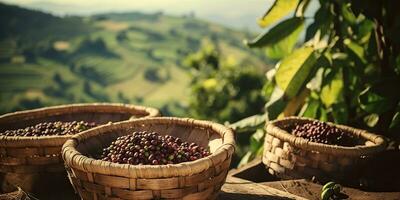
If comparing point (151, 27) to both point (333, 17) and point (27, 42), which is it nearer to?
point (27, 42)

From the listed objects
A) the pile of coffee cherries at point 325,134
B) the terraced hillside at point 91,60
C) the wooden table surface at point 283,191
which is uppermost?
the pile of coffee cherries at point 325,134

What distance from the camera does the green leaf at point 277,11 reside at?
343 cm

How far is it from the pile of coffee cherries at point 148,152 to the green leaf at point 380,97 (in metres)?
1.49

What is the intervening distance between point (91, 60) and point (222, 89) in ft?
254

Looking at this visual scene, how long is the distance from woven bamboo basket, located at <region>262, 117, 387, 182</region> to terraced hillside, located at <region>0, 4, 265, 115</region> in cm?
6122

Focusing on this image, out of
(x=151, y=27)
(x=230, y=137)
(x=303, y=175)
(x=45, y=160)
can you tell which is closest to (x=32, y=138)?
(x=45, y=160)

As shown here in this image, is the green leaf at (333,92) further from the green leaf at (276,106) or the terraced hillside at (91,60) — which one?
the terraced hillside at (91,60)

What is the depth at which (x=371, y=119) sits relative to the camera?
3492 mm

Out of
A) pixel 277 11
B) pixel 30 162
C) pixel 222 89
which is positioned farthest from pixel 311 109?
pixel 222 89

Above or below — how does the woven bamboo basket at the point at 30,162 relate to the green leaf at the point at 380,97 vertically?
below

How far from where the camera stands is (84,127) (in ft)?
9.14

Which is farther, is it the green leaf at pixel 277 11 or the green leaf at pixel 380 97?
the green leaf at pixel 277 11

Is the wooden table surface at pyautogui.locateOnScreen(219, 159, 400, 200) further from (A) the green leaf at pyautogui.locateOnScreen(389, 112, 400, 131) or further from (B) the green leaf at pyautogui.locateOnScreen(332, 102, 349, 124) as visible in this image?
(B) the green leaf at pyautogui.locateOnScreen(332, 102, 349, 124)

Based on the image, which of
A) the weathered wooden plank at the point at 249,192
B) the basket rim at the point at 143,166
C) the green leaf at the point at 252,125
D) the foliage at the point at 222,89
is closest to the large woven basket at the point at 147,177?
the basket rim at the point at 143,166
